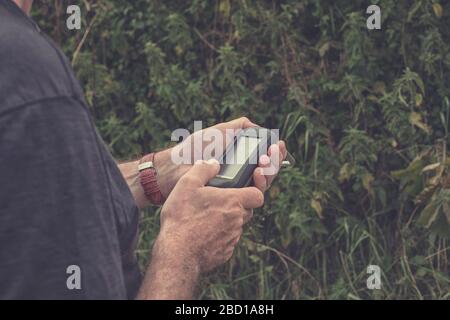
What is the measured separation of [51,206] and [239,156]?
2.23 ft

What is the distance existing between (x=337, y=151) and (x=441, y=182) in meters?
0.65

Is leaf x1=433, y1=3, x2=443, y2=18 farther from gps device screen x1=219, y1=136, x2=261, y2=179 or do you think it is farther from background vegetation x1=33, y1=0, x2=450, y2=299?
gps device screen x1=219, y1=136, x2=261, y2=179

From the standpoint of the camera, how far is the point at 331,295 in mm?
4352

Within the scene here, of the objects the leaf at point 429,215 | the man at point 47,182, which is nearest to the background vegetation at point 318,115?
the leaf at point 429,215

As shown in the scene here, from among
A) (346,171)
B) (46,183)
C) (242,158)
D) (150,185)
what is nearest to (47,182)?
(46,183)

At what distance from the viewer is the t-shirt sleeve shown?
4.72 feet

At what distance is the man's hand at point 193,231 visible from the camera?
177 centimetres

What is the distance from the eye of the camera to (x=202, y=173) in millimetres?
1922

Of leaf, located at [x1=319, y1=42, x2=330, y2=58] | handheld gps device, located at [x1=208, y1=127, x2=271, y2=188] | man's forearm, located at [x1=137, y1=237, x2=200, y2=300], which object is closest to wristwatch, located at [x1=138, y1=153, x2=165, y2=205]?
handheld gps device, located at [x1=208, y1=127, x2=271, y2=188]

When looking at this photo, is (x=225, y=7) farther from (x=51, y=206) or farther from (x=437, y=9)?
(x=51, y=206)

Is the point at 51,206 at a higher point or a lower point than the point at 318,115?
higher

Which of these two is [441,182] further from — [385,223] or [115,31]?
[115,31]

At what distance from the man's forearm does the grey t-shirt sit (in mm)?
245
